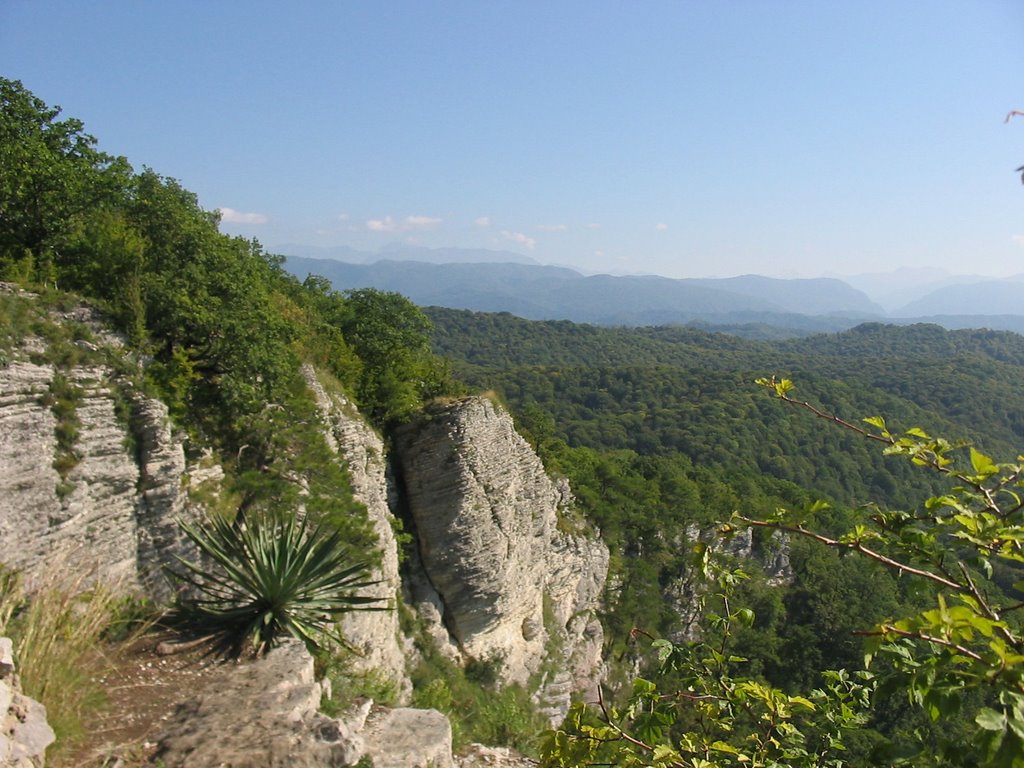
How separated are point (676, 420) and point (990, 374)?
7834 cm

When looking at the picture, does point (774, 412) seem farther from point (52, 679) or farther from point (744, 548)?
point (52, 679)

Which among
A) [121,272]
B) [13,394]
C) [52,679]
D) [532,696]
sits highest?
[121,272]

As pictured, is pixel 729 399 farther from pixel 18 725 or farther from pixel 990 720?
pixel 990 720

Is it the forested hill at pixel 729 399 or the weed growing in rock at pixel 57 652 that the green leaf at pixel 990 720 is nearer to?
the weed growing in rock at pixel 57 652

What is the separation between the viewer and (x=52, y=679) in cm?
454

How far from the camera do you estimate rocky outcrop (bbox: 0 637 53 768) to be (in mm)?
3660

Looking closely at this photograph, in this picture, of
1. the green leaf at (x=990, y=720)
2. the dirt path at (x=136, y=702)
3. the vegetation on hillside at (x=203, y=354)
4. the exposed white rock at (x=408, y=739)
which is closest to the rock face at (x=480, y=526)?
the vegetation on hillside at (x=203, y=354)

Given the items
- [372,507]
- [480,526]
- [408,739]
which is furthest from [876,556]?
[480,526]

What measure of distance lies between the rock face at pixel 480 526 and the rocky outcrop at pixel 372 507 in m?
1.48

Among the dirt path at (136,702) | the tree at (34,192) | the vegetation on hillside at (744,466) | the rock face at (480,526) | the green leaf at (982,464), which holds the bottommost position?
the vegetation on hillside at (744,466)

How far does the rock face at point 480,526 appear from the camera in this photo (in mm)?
15570

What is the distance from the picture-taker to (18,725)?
3855 millimetres

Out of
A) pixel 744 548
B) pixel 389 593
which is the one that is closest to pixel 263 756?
pixel 389 593

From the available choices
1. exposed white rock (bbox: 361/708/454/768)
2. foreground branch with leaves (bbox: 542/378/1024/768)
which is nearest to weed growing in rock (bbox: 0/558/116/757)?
exposed white rock (bbox: 361/708/454/768)
